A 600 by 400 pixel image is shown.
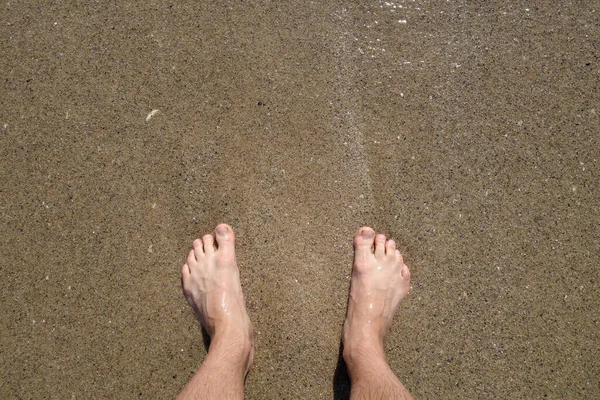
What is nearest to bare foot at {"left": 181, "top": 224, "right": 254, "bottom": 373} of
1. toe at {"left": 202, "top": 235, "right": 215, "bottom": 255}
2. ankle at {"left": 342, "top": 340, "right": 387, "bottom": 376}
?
toe at {"left": 202, "top": 235, "right": 215, "bottom": 255}

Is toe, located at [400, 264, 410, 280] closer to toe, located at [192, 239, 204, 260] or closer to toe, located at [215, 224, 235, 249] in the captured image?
toe, located at [215, 224, 235, 249]

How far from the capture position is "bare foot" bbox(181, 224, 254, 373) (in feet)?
6.53

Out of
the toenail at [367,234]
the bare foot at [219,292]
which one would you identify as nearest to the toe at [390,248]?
the toenail at [367,234]

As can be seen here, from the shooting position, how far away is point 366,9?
2189 mm

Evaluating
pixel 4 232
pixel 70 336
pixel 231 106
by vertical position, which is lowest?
pixel 70 336

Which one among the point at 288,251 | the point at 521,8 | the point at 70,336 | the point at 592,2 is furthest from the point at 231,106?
the point at 592,2

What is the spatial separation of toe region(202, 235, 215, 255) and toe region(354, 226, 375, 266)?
727 millimetres

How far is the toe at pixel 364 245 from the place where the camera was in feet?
6.77

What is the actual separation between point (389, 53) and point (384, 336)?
1451 mm

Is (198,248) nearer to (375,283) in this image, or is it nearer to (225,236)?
(225,236)

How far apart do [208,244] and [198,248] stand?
6cm

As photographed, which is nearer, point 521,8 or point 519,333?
point 519,333

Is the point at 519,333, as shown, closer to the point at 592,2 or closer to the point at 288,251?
the point at 288,251

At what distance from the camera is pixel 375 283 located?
2072 millimetres
